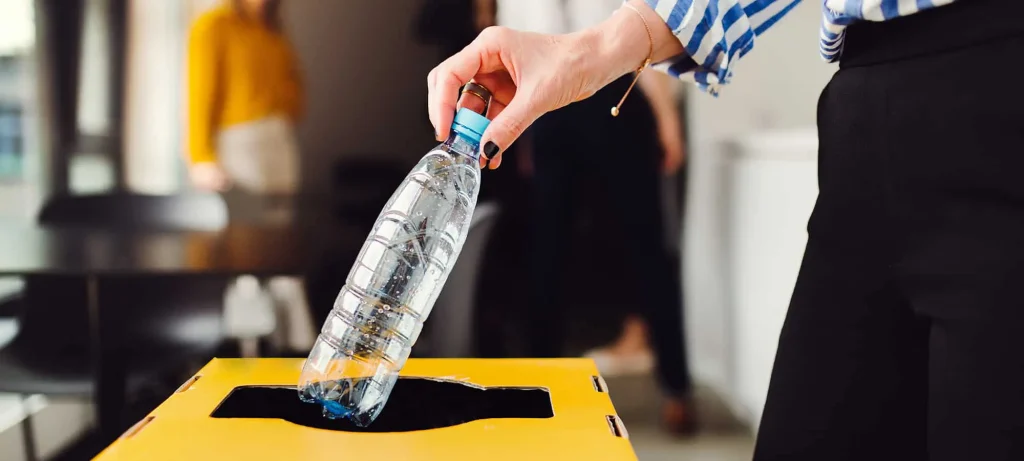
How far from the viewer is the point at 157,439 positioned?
712 millimetres

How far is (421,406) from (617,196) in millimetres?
558

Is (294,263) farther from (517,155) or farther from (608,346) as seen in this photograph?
(608,346)

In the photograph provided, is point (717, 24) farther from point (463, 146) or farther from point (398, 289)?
point (398, 289)

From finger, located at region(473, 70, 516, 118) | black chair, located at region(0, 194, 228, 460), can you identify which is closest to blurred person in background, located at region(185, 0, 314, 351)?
black chair, located at region(0, 194, 228, 460)

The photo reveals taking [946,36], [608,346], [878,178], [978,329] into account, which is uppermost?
[946,36]

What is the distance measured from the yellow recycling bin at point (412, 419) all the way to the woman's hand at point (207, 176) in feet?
1.36

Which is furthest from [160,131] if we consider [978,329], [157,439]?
[978,329]

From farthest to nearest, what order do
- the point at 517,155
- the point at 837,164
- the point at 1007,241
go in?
the point at 517,155 < the point at 837,164 < the point at 1007,241

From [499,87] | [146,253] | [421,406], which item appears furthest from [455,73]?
[146,253]

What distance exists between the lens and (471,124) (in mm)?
719

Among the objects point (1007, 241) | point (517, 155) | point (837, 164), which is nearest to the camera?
point (1007, 241)

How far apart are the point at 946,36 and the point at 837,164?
145mm

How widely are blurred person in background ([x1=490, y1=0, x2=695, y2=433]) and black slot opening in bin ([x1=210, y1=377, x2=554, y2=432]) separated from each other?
1.37 feet

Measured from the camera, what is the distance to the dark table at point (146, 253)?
4.35ft
